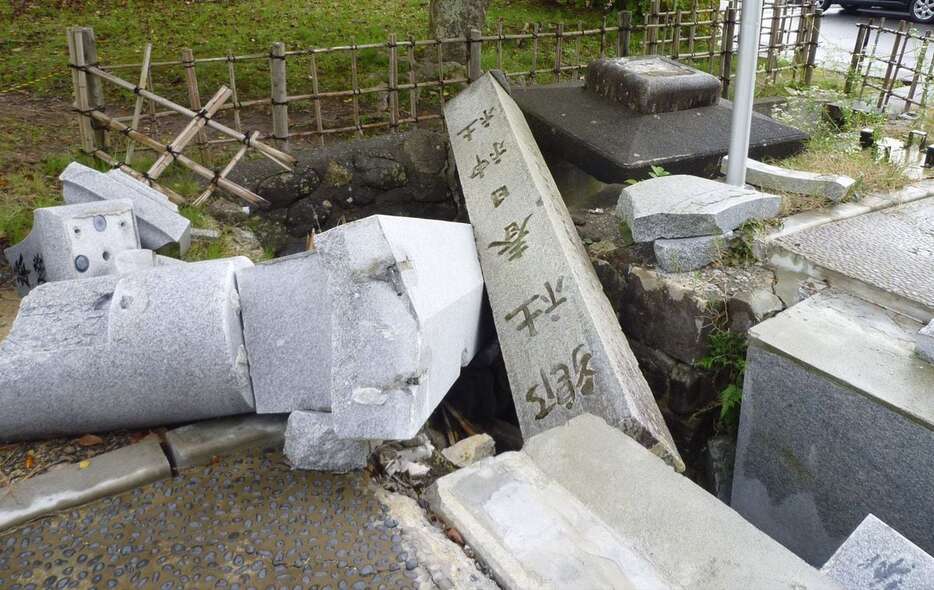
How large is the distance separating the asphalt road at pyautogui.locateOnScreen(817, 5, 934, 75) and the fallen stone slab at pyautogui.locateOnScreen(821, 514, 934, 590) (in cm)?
694

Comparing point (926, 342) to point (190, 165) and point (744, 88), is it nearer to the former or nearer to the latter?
point (744, 88)

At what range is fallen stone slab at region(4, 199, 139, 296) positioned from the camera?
327 centimetres

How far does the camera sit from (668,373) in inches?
145

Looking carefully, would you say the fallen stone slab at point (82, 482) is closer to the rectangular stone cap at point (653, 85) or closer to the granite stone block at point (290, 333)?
the granite stone block at point (290, 333)

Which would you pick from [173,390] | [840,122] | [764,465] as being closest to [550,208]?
[764,465]

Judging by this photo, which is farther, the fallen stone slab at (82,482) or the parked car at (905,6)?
the parked car at (905,6)

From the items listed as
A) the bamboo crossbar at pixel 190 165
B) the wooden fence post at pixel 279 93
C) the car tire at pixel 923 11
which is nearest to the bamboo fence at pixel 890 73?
the wooden fence post at pixel 279 93

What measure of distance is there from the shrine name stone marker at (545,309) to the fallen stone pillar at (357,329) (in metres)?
0.37

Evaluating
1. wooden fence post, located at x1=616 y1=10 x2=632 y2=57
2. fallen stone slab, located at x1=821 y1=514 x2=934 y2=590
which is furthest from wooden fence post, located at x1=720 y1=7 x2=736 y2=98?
fallen stone slab, located at x1=821 y1=514 x2=934 y2=590

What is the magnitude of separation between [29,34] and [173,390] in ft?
29.4

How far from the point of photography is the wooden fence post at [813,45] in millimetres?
7145

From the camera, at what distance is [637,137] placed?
451cm

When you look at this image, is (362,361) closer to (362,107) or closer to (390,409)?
(390,409)

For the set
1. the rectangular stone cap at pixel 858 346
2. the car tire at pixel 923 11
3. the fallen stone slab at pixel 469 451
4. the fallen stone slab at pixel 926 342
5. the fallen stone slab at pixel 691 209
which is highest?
the car tire at pixel 923 11
